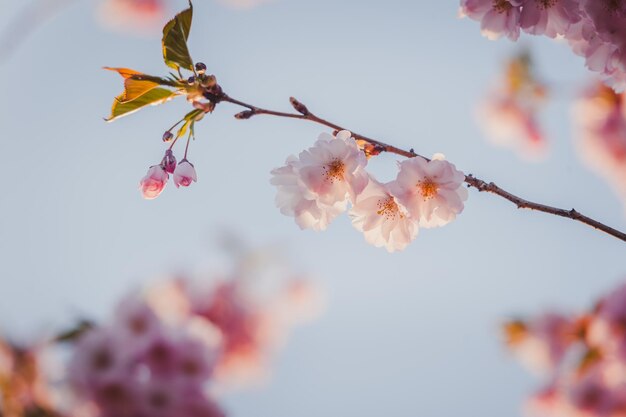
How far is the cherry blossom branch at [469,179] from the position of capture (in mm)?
1216

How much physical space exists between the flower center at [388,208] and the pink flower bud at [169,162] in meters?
0.52

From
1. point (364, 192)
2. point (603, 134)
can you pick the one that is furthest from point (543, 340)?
point (364, 192)

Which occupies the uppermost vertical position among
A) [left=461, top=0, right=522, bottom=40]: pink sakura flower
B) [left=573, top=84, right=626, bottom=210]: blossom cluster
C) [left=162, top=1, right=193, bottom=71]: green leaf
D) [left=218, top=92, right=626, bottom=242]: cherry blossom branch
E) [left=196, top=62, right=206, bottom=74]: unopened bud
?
[left=573, top=84, right=626, bottom=210]: blossom cluster

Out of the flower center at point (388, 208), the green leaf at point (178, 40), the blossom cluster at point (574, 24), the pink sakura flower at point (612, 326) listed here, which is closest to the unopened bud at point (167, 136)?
the green leaf at point (178, 40)

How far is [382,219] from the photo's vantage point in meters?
1.40

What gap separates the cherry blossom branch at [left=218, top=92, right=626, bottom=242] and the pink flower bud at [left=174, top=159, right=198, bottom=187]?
184 millimetres

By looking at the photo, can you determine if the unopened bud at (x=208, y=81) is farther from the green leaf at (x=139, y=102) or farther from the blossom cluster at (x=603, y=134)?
the blossom cluster at (x=603, y=134)

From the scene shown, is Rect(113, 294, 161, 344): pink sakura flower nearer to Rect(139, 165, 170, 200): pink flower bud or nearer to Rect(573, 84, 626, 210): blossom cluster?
Rect(139, 165, 170, 200): pink flower bud

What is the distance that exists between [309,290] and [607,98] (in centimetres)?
419

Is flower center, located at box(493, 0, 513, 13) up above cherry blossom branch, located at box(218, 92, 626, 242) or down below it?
above

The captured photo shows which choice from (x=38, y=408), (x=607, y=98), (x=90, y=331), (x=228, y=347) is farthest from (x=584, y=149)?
(x=38, y=408)

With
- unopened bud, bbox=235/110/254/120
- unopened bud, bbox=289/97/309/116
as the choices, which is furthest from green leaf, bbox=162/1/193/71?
unopened bud, bbox=289/97/309/116

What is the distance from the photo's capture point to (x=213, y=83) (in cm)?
129

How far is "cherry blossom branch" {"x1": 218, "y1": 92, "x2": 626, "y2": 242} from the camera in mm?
1216
